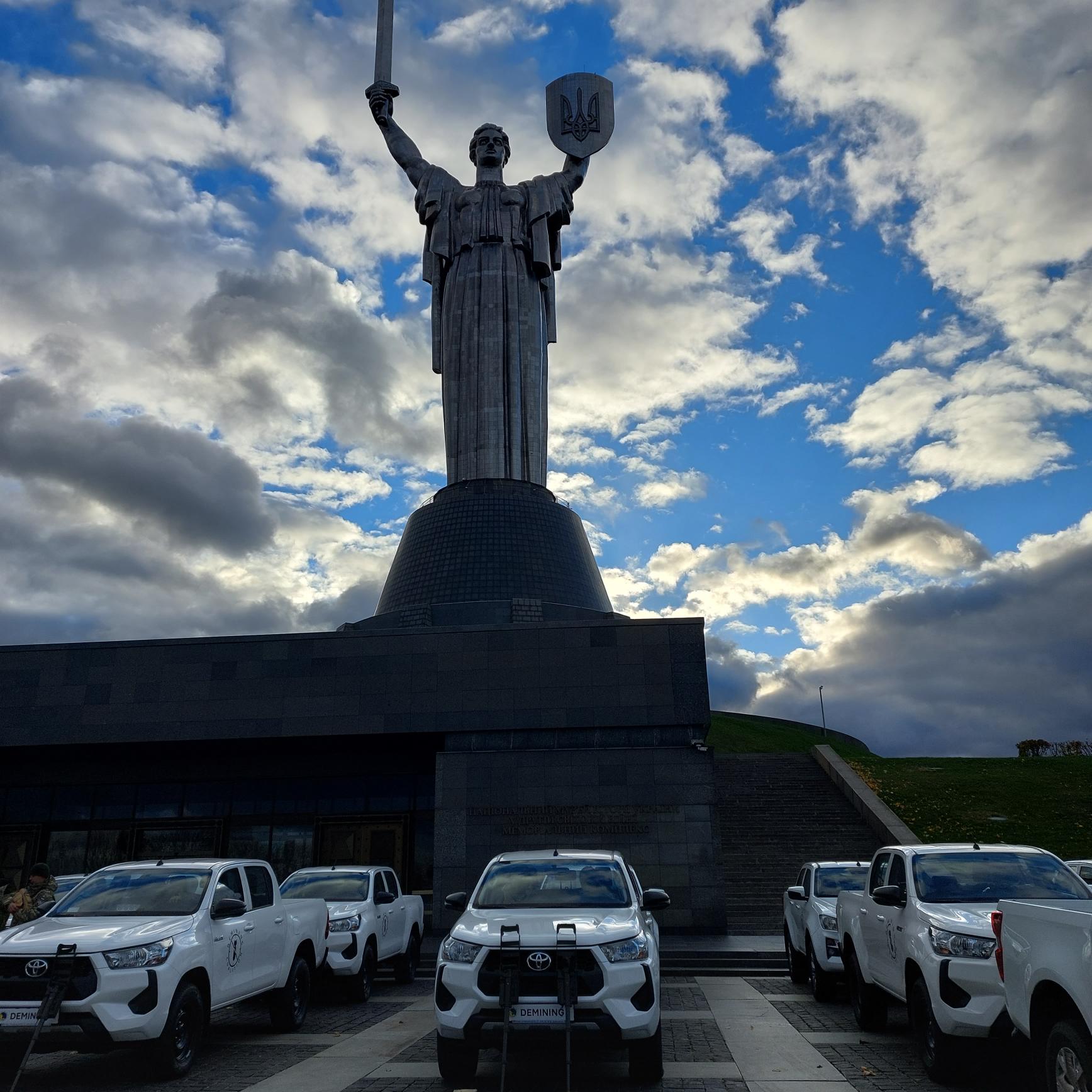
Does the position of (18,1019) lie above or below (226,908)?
below

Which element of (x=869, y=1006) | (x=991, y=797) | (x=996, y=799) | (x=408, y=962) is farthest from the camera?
(x=991, y=797)

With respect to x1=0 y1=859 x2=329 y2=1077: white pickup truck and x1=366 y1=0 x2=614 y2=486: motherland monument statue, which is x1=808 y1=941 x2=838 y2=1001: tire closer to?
x1=0 y1=859 x2=329 y2=1077: white pickup truck

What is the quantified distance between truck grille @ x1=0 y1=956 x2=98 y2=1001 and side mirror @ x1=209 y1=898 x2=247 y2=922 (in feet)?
4.23

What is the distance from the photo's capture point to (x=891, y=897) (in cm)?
861

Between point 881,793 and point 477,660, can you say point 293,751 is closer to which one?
point 477,660

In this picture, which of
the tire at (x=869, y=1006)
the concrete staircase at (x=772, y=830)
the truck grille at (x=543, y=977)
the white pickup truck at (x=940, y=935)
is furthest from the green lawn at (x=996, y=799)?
the truck grille at (x=543, y=977)

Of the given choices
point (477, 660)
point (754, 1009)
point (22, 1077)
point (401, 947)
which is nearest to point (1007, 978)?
point (754, 1009)

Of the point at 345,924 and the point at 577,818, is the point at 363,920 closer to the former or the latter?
the point at 345,924

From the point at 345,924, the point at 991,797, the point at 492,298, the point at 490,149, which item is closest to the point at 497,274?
the point at 492,298

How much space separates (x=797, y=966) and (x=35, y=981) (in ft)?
33.5

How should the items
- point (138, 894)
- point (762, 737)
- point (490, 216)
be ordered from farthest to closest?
point (762, 737) → point (490, 216) → point (138, 894)

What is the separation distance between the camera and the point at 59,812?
86.1 ft

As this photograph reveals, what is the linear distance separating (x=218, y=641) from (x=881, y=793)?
2050 cm

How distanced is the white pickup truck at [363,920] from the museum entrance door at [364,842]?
9.16 meters
